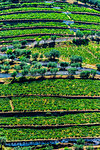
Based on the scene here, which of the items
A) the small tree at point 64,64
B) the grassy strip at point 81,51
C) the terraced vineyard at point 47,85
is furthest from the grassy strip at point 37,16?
the small tree at point 64,64

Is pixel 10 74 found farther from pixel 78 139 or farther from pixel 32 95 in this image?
pixel 78 139

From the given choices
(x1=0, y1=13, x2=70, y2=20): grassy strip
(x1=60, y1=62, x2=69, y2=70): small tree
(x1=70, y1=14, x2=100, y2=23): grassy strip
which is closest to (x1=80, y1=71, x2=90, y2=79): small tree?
(x1=60, y1=62, x2=69, y2=70): small tree

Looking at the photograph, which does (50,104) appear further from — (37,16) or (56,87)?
(37,16)

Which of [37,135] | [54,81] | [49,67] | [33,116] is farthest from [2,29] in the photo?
[37,135]

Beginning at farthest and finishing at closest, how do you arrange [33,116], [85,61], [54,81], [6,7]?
[6,7] → [85,61] → [54,81] → [33,116]

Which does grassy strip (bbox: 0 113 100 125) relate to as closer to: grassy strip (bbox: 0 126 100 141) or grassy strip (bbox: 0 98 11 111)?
grassy strip (bbox: 0 126 100 141)

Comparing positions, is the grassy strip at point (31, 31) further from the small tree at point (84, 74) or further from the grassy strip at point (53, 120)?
the grassy strip at point (53, 120)
